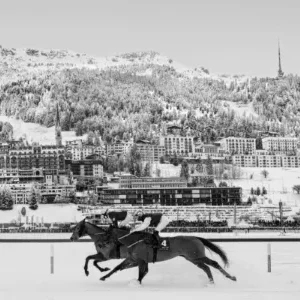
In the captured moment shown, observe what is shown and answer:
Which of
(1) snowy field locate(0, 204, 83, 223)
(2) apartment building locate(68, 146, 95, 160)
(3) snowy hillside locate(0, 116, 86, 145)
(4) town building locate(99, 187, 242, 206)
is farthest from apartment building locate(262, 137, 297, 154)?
(1) snowy field locate(0, 204, 83, 223)

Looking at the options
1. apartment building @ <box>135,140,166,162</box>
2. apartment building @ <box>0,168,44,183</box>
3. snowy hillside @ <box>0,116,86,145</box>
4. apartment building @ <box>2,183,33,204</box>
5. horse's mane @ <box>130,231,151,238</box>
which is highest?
snowy hillside @ <box>0,116,86,145</box>

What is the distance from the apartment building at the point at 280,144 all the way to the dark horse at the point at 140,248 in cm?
16393

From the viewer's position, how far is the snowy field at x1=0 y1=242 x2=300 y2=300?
1084 cm

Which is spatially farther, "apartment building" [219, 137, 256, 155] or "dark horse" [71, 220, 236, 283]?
"apartment building" [219, 137, 256, 155]

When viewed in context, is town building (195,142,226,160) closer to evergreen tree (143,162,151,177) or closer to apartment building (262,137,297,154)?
apartment building (262,137,297,154)

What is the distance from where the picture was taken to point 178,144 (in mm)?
173750

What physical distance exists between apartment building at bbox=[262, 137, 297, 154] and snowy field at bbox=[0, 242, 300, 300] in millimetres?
160867

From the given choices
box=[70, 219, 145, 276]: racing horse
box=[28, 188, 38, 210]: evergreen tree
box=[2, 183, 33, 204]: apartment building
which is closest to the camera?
box=[70, 219, 145, 276]: racing horse

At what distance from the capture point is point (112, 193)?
10225 cm

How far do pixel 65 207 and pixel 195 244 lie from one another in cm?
8636

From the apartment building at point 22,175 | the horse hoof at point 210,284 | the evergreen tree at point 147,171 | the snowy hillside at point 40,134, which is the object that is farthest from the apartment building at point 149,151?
the horse hoof at point 210,284

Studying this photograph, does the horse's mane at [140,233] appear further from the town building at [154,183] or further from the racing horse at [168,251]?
the town building at [154,183]

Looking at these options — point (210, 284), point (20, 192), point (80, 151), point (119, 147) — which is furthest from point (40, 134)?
point (210, 284)

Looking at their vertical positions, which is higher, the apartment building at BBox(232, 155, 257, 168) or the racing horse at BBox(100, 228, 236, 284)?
the apartment building at BBox(232, 155, 257, 168)
